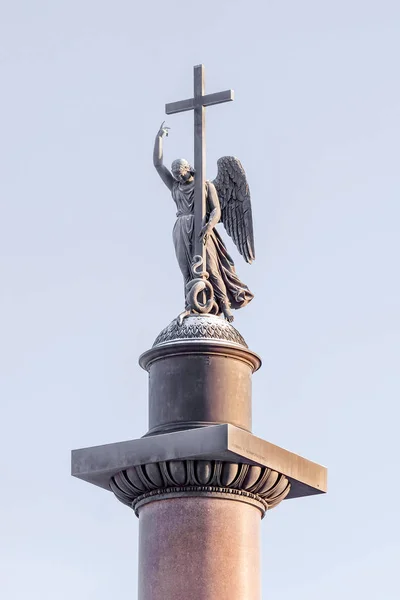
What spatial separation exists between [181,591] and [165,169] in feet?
18.5

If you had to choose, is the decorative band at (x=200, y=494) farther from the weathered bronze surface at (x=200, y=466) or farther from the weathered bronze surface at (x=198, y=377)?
the weathered bronze surface at (x=198, y=377)

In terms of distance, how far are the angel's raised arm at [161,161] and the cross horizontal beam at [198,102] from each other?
364mm

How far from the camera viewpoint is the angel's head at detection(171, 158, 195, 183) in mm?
20125

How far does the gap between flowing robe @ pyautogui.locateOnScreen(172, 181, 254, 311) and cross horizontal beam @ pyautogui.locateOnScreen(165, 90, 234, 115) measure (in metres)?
1.04

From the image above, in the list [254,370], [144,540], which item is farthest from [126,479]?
[254,370]

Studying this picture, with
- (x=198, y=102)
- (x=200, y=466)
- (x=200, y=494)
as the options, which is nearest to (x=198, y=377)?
(x=200, y=466)

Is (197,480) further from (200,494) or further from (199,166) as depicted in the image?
(199,166)

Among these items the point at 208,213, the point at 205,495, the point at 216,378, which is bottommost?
the point at 205,495

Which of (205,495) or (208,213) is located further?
(208,213)

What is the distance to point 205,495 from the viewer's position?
18156 mm

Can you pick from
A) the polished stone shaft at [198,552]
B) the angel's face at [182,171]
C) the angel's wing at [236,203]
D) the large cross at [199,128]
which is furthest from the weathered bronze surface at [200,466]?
the angel's wing at [236,203]

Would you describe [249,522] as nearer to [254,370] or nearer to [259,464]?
[259,464]

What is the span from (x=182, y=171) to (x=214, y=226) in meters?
0.82

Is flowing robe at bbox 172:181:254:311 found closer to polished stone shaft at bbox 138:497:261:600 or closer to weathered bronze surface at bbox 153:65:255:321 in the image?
weathered bronze surface at bbox 153:65:255:321
